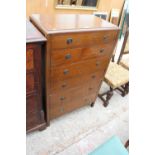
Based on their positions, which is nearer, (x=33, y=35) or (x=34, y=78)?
(x=33, y=35)

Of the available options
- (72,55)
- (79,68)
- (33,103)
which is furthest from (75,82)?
(33,103)

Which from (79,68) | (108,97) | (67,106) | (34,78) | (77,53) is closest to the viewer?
(34,78)

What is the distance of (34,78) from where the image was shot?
3.93ft

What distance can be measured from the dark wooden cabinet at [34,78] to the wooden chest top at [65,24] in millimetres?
78

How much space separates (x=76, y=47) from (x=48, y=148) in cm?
111

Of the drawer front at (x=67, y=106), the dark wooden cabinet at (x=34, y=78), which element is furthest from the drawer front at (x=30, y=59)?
the drawer front at (x=67, y=106)

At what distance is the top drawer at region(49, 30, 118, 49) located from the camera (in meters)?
1.11

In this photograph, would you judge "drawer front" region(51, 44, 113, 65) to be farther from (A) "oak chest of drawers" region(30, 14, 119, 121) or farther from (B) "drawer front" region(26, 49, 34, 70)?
(B) "drawer front" region(26, 49, 34, 70)

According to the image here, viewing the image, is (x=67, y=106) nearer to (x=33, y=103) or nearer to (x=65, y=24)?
(x=33, y=103)

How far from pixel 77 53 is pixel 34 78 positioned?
44cm

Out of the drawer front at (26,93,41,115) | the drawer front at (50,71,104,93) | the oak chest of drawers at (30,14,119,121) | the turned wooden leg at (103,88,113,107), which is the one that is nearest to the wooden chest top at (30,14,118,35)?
the oak chest of drawers at (30,14,119,121)

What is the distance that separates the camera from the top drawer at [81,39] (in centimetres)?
111

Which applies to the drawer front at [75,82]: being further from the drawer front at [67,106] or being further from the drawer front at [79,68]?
the drawer front at [67,106]

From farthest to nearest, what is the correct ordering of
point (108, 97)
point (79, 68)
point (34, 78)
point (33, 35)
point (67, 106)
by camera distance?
point (108, 97) < point (67, 106) < point (79, 68) < point (34, 78) < point (33, 35)
